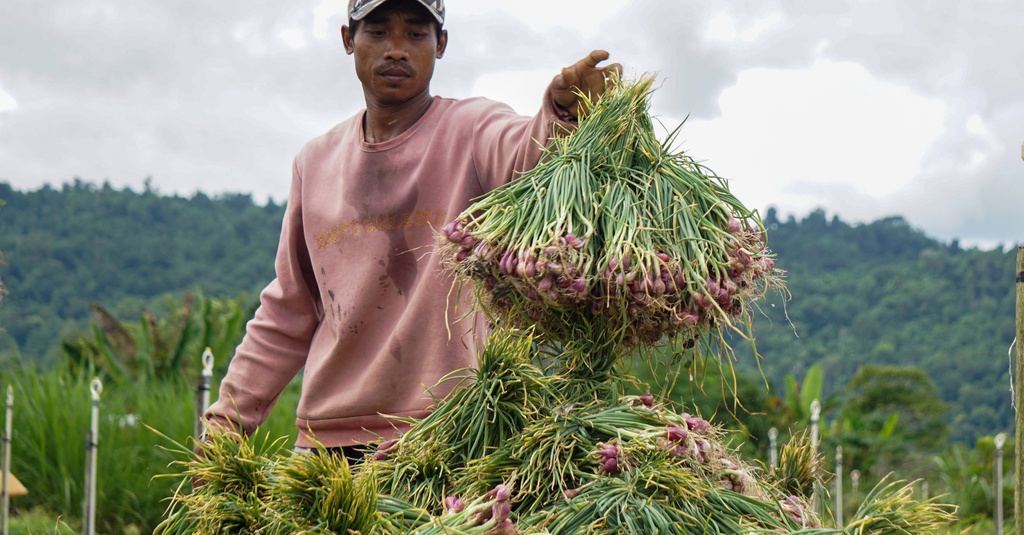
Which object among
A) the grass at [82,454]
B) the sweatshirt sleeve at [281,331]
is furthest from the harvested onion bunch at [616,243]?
the grass at [82,454]

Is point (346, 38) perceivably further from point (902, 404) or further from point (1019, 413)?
point (902, 404)

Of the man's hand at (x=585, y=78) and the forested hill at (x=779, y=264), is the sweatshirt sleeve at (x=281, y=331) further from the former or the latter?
the forested hill at (x=779, y=264)

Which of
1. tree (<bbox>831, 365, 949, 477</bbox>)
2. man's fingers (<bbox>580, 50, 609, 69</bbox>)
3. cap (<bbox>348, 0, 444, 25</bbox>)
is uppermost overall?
cap (<bbox>348, 0, 444, 25</bbox>)

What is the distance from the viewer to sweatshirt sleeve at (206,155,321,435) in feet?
10.0

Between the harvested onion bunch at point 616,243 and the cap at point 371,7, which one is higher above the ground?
the cap at point 371,7

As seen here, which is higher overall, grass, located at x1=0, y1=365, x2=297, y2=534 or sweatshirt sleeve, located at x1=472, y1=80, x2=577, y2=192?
sweatshirt sleeve, located at x1=472, y1=80, x2=577, y2=192

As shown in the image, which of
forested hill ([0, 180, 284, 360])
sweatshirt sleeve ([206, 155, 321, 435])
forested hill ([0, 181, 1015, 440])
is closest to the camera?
sweatshirt sleeve ([206, 155, 321, 435])

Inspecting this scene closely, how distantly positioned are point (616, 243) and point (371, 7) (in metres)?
1.06

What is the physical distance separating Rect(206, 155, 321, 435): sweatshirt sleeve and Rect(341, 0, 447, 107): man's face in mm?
526

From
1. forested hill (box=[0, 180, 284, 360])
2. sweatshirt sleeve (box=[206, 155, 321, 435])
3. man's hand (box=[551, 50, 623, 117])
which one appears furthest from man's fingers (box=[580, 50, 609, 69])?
forested hill (box=[0, 180, 284, 360])

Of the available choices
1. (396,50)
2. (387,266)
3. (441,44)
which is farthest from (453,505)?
(441,44)

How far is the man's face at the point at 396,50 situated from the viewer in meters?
2.66

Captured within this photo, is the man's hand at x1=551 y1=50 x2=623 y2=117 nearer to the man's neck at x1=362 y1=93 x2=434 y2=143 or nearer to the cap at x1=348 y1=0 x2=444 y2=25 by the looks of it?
the cap at x1=348 y1=0 x2=444 y2=25

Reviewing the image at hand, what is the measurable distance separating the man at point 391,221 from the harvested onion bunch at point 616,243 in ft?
1.39
